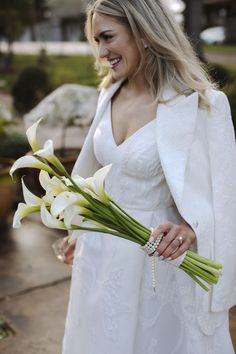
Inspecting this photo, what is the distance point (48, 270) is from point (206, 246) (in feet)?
8.40

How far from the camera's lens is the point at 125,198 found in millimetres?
2182

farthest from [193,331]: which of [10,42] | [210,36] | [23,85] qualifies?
[210,36]

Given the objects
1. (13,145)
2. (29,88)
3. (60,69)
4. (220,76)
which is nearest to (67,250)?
(13,145)

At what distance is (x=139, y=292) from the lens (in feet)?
7.13

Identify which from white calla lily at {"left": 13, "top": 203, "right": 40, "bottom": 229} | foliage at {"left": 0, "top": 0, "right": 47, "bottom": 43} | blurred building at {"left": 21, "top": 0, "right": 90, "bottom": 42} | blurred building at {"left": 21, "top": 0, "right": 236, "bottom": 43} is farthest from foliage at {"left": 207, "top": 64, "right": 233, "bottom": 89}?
blurred building at {"left": 21, "top": 0, "right": 90, "bottom": 42}

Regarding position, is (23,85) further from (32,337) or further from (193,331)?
(193,331)

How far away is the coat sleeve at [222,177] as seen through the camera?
Answer: 6.63 feet

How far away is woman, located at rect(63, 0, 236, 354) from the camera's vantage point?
79.4 inches

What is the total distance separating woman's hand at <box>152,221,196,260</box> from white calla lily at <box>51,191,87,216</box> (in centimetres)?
29

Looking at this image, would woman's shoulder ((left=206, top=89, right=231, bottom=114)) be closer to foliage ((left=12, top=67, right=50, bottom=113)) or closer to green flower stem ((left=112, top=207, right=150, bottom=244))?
green flower stem ((left=112, top=207, right=150, bottom=244))

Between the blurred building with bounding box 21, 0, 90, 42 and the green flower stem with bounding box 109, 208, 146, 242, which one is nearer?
the green flower stem with bounding box 109, 208, 146, 242

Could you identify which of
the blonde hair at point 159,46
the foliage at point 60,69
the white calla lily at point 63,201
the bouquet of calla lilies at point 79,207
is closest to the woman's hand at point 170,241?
the bouquet of calla lilies at point 79,207

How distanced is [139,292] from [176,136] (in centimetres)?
64

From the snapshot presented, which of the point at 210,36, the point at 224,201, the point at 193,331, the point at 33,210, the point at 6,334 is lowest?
the point at 210,36
